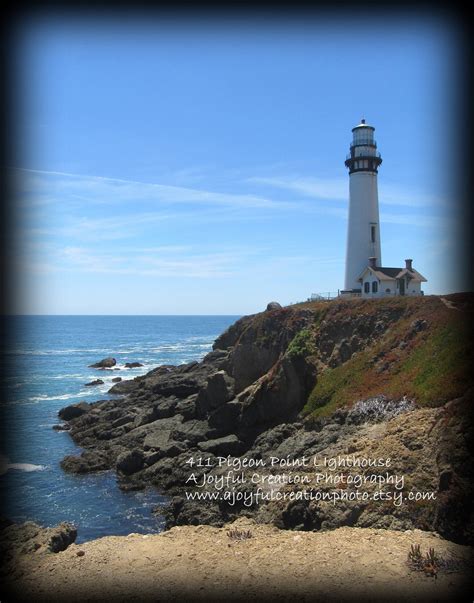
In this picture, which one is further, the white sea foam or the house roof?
the white sea foam

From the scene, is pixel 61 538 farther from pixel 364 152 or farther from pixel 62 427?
pixel 364 152

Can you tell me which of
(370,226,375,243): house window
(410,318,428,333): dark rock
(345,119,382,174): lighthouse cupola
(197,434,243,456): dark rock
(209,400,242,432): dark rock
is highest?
(345,119,382,174): lighthouse cupola

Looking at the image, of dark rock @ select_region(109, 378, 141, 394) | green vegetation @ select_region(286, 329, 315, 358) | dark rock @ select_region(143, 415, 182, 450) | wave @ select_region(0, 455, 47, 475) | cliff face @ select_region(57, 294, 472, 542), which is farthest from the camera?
dark rock @ select_region(109, 378, 141, 394)

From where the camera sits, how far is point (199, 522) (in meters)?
16.7

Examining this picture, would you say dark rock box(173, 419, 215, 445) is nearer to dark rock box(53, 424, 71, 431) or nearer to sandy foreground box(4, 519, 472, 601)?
dark rock box(53, 424, 71, 431)

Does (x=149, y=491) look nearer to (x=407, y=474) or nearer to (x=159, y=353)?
(x=407, y=474)

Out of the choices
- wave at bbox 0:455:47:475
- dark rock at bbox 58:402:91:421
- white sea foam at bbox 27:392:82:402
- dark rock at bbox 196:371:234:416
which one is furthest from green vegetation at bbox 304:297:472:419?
white sea foam at bbox 27:392:82:402

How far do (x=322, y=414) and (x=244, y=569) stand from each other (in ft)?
39.5

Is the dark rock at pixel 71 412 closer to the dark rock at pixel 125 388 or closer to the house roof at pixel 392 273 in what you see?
the dark rock at pixel 125 388

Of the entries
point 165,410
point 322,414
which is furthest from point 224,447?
point 165,410

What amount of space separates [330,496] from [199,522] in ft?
16.1

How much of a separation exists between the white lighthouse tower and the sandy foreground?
25455 millimetres

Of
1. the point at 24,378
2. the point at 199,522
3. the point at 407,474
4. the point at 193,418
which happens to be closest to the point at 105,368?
the point at 24,378

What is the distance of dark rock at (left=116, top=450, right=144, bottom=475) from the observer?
78.7 feet
